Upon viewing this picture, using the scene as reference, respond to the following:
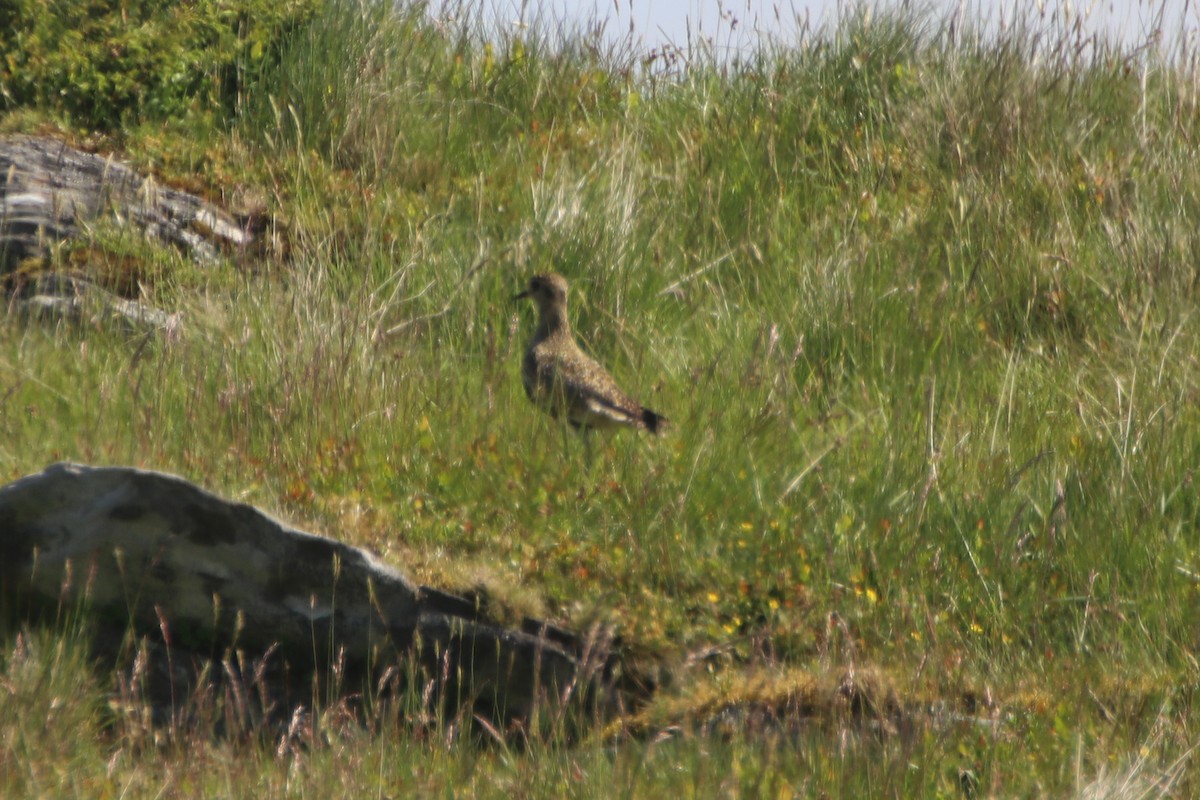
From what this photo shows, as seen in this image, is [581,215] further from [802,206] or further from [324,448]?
[324,448]

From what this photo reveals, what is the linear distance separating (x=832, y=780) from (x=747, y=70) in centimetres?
683

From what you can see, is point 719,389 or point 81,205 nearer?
point 719,389

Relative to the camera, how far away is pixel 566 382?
241 inches

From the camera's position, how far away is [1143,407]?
5973mm

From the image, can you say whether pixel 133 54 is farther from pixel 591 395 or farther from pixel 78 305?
pixel 591 395

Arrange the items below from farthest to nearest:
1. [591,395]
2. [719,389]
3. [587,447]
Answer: [719,389] → [591,395] → [587,447]

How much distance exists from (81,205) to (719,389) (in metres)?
3.57

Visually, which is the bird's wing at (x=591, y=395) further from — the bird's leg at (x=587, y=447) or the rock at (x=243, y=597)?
the rock at (x=243, y=597)

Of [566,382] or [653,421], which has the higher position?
[566,382]

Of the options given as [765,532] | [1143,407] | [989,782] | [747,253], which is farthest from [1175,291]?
[989,782]

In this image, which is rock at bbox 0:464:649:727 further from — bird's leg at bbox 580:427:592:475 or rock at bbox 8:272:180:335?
rock at bbox 8:272:180:335

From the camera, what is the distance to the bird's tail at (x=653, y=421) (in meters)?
5.89

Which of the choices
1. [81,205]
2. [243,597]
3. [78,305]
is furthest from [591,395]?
[81,205]

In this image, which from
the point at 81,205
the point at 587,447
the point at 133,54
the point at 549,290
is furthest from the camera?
the point at 133,54
